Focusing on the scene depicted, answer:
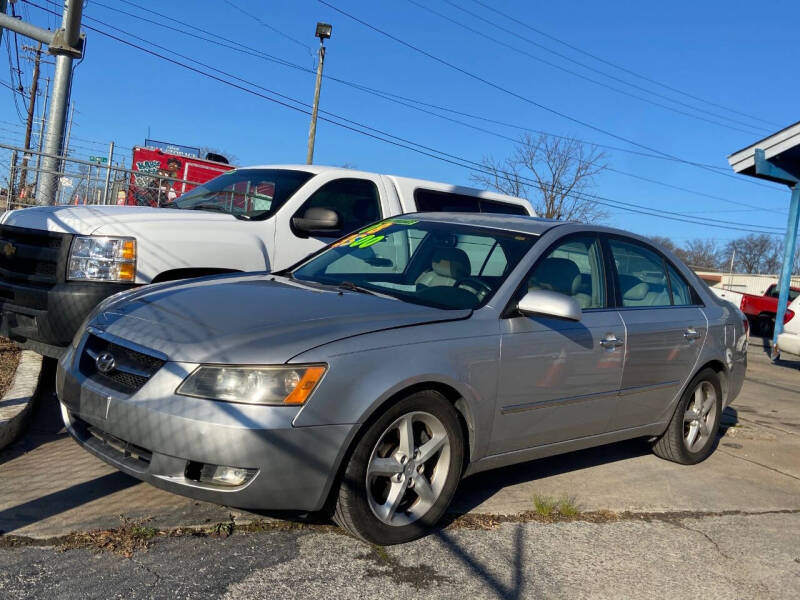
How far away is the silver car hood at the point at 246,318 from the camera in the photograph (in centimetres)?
334

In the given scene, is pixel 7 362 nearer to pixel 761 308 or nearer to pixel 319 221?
pixel 319 221

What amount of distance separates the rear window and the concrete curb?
3.53 meters

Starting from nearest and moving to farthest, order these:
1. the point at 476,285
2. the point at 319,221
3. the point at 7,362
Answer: the point at 476,285, the point at 319,221, the point at 7,362

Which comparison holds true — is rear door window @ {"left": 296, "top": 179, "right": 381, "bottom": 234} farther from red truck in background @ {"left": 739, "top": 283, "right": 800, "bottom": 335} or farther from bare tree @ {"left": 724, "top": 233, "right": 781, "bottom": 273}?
bare tree @ {"left": 724, "top": 233, "right": 781, "bottom": 273}

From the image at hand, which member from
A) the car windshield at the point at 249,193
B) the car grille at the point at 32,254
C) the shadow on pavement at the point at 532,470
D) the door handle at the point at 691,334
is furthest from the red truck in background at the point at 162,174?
the door handle at the point at 691,334

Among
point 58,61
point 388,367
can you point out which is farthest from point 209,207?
point 58,61

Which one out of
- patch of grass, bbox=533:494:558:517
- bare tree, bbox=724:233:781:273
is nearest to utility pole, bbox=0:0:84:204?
patch of grass, bbox=533:494:558:517

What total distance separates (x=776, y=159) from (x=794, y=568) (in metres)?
14.8

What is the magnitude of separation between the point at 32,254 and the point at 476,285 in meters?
3.33

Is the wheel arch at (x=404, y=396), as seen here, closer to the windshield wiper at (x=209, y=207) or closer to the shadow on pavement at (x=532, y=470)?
the shadow on pavement at (x=532, y=470)

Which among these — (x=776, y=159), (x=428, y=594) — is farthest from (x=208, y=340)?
(x=776, y=159)

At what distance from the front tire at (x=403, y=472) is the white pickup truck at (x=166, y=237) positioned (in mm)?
1151

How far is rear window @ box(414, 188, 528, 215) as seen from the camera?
7348 millimetres

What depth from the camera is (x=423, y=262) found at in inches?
186
